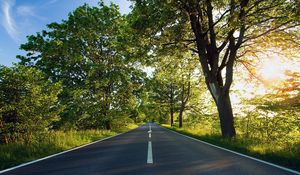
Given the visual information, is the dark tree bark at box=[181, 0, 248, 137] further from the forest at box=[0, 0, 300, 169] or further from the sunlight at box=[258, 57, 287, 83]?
the sunlight at box=[258, 57, 287, 83]

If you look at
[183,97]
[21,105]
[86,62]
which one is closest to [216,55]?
[21,105]

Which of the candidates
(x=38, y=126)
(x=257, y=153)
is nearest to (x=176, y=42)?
(x=257, y=153)

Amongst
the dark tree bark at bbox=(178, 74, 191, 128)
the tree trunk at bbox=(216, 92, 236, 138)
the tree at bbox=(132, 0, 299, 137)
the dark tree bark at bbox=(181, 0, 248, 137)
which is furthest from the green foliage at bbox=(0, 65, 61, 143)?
the dark tree bark at bbox=(178, 74, 191, 128)

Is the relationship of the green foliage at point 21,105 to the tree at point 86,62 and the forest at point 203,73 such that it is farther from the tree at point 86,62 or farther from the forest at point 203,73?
the tree at point 86,62

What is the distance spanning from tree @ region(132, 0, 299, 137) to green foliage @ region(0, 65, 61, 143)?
6284 millimetres

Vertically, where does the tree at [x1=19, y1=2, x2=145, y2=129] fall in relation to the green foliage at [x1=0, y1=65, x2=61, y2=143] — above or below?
above

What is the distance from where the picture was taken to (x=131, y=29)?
13414 mm

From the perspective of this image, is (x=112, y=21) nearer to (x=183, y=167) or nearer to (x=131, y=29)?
(x=131, y=29)

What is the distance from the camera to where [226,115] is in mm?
12375

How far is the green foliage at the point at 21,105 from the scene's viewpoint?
10.7 m

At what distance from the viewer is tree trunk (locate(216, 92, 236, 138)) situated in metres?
12.2

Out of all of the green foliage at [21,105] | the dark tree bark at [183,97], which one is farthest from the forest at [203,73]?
the dark tree bark at [183,97]

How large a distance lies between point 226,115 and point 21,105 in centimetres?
1054

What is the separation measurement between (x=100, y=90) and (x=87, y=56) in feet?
12.5
